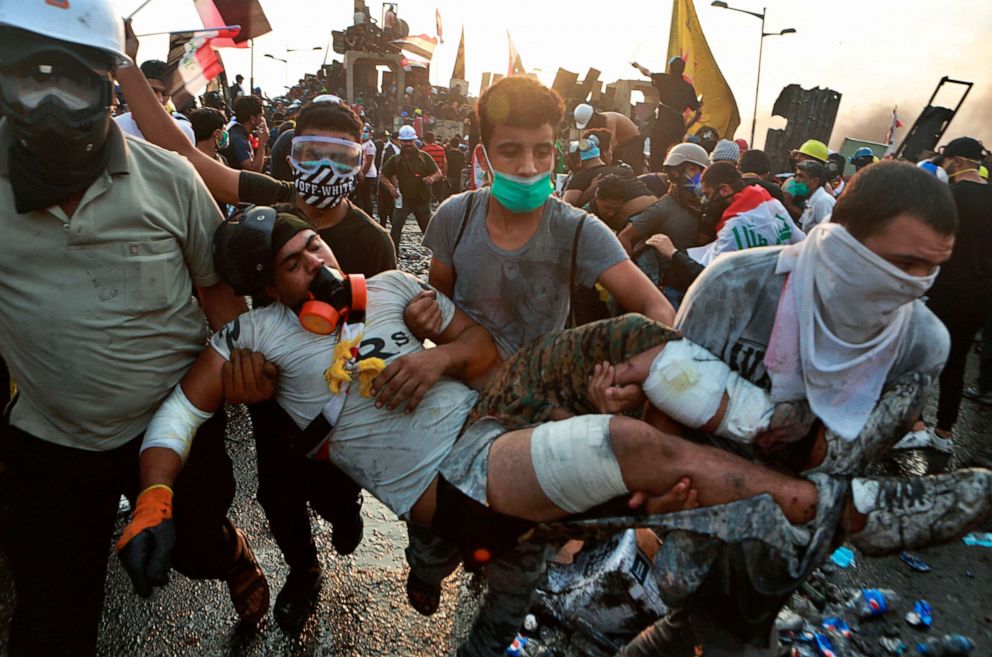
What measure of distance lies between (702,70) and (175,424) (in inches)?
447

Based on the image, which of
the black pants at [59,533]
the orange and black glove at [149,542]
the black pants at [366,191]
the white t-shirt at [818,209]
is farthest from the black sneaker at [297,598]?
the black pants at [366,191]

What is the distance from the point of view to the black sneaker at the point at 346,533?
2760 mm

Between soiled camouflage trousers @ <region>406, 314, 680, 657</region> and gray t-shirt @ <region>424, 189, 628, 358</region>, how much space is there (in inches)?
20.3

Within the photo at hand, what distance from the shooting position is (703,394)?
150cm

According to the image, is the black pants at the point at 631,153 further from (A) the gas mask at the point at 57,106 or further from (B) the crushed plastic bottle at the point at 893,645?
(A) the gas mask at the point at 57,106

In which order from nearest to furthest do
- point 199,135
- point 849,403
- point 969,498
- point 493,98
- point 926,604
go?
point 969,498
point 849,403
point 493,98
point 926,604
point 199,135

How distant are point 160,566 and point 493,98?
6.38ft

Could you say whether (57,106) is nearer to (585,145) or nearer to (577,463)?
(577,463)

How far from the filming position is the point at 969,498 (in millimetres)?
1428

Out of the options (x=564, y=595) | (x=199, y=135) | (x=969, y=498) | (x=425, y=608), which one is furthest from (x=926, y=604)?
(x=199, y=135)

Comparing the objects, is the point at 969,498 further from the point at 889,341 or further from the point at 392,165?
the point at 392,165

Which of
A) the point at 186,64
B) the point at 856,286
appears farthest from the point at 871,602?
the point at 186,64

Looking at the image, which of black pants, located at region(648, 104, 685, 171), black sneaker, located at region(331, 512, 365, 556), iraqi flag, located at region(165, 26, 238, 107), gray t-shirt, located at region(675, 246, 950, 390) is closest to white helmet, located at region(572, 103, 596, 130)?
black pants, located at region(648, 104, 685, 171)

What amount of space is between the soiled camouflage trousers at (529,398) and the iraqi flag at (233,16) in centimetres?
478
